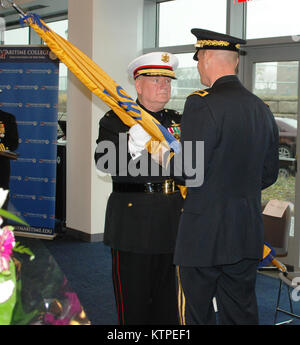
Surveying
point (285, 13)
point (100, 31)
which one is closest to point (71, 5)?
point (100, 31)

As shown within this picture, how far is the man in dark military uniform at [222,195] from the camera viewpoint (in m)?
1.96

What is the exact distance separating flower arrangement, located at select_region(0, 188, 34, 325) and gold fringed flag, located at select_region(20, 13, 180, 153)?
112cm

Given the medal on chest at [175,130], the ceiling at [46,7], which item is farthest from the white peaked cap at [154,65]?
the ceiling at [46,7]

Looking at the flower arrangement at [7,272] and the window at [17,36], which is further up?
the window at [17,36]

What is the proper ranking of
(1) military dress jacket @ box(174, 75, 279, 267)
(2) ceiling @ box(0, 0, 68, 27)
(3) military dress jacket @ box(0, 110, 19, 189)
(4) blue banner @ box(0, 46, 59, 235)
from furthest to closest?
1. (2) ceiling @ box(0, 0, 68, 27)
2. (4) blue banner @ box(0, 46, 59, 235)
3. (3) military dress jacket @ box(0, 110, 19, 189)
4. (1) military dress jacket @ box(174, 75, 279, 267)

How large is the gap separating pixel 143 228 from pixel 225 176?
594 mm

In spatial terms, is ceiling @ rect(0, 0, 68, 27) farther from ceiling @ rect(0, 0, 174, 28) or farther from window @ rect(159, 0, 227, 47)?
window @ rect(159, 0, 227, 47)

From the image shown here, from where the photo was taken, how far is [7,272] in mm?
1052

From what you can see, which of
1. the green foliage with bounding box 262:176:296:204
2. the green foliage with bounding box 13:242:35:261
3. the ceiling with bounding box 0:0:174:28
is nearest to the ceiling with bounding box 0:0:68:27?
the ceiling with bounding box 0:0:174:28

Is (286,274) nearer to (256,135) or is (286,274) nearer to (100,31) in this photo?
(256,135)

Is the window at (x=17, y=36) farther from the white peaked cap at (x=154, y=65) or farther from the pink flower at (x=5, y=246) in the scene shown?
the pink flower at (x=5, y=246)

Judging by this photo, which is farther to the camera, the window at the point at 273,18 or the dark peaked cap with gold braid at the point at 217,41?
the window at the point at 273,18

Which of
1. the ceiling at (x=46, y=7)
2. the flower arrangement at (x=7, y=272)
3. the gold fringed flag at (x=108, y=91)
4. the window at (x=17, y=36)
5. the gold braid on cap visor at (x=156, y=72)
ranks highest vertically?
the ceiling at (x=46, y=7)

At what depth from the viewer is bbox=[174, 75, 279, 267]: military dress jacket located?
6.40ft
